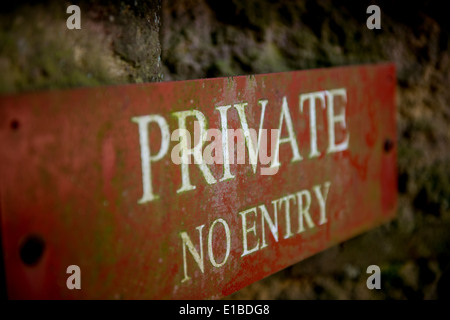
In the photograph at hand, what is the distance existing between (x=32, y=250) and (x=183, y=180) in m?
0.19

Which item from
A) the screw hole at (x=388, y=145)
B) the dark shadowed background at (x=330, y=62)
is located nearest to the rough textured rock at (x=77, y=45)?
the dark shadowed background at (x=330, y=62)

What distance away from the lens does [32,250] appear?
45 centimetres

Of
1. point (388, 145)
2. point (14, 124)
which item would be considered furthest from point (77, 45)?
point (388, 145)

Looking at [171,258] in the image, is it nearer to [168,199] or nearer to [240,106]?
[168,199]

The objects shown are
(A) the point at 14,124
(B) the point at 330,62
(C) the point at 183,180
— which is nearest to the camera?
(A) the point at 14,124

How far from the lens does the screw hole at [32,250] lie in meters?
0.45

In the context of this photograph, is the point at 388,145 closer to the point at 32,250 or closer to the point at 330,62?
the point at 330,62

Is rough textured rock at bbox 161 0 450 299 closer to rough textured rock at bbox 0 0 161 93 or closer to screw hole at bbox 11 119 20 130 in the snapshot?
rough textured rock at bbox 0 0 161 93

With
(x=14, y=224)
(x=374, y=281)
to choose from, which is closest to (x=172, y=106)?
(x=14, y=224)

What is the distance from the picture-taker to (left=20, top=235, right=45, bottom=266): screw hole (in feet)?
1.46

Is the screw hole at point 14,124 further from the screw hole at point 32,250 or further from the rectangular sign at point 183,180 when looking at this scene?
the screw hole at point 32,250

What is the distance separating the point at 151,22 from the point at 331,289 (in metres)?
0.59

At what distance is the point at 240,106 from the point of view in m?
0.62
